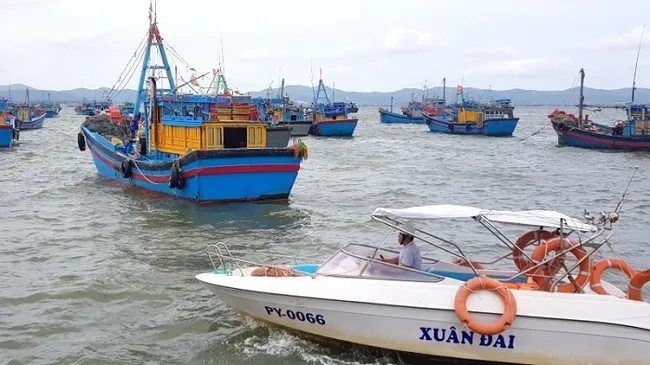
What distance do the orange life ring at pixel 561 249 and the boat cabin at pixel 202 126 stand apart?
41.7 ft

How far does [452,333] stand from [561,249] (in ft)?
6.19

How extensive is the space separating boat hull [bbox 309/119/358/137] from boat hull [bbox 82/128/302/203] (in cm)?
3723

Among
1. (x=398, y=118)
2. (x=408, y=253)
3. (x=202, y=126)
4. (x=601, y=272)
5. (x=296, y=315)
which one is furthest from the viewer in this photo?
(x=398, y=118)

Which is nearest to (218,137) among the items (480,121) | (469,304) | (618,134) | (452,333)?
(452,333)

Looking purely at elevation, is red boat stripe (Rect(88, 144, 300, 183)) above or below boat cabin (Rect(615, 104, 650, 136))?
below

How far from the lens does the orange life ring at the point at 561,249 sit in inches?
311

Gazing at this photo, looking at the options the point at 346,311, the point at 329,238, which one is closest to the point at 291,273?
the point at 346,311

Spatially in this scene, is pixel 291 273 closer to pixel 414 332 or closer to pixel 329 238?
pixel 414 332

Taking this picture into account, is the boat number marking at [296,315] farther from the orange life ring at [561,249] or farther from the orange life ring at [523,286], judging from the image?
the orange life ring at [561,249]

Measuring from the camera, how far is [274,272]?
8797 mm

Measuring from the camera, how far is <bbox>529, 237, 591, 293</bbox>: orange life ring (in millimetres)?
7891

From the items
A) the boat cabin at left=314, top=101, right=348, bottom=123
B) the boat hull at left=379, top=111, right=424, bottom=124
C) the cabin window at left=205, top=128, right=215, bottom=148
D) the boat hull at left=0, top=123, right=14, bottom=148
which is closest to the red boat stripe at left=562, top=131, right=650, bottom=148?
the boat cabin at left=314, top=101, right=348, bottom=123

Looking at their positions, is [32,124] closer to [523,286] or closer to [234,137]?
[234,137]

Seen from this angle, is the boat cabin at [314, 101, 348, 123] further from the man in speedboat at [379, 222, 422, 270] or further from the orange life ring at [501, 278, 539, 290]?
the orange life ring at [501, 278, 539, 290]
